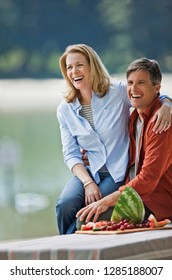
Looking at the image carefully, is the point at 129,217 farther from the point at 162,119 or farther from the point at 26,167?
the point at 26,167

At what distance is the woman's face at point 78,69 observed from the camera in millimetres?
3605

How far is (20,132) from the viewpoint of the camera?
555 cm

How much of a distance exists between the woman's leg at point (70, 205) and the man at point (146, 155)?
12 centimetres

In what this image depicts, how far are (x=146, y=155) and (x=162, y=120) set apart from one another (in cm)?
17

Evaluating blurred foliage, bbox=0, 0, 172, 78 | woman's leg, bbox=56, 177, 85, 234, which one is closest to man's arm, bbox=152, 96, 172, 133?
woman's leg, bbox=56, 177, 85, 234

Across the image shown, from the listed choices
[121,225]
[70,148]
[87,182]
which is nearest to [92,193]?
[87,182]

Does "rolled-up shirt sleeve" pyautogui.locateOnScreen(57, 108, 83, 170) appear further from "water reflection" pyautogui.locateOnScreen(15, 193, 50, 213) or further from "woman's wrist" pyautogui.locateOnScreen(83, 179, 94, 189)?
"water reflection" pyautogui.locateOnScreen(15, 193, 50, 213)

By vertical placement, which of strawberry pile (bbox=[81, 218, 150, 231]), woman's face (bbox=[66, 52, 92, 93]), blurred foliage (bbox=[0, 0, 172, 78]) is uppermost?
blurred foliage (bbox=[0, 0, 172, 78])

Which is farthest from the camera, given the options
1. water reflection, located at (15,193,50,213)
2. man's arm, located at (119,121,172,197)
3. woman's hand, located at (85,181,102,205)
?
water reflection, located at (15,193,50,213)

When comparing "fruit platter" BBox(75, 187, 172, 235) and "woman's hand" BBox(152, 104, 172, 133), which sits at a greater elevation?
"woman's hand" BBox(152, 104, 172, 133)

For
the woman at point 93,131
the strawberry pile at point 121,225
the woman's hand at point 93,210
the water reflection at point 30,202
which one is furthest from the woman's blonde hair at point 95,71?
the water reflection at point 30,202

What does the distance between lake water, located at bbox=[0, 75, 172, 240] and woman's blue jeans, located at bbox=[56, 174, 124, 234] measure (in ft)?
6.39

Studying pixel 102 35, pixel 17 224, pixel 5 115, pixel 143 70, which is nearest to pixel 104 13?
pixel 102 35

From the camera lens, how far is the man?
3.38 metres
